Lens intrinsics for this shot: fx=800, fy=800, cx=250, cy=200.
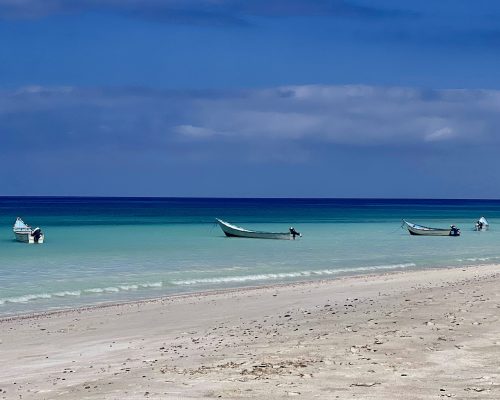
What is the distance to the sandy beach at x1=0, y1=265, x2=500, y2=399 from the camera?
9.59m

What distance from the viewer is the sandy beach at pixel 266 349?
378 inches

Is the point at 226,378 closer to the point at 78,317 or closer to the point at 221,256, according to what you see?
the point at 78,317

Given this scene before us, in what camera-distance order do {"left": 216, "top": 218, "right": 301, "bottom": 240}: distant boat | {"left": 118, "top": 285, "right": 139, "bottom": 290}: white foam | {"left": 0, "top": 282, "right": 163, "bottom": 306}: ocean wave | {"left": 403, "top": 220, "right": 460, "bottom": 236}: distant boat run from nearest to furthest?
{"left": 0, "top": 282, "right": 163, "bottom": 306}: ocean wave < {"left": 118, "top": 285, "right": 139, "bottom": 290}: white foam < {"left": 216, "top": 218, "right": 301, "bottom": 240}: distant boat < {"left": 403, "top": 220, "right": 460, "bottom": 236}: distant boat

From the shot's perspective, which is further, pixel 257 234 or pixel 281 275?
pixel 257 234

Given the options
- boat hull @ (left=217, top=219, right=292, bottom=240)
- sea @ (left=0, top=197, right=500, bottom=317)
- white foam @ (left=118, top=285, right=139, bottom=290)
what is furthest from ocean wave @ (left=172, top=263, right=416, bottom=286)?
boat hull @ (left=217, top=219, right=292, bottom=240)

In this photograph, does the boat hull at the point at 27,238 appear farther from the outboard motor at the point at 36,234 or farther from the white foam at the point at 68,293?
the white foam at the point at 68,293

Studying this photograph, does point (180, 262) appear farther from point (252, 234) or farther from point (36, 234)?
point (252, 234)

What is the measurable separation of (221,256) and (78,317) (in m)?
22.2

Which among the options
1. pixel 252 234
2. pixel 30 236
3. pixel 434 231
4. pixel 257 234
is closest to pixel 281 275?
pixel 30 236

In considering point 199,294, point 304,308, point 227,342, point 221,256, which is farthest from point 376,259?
point 227,342

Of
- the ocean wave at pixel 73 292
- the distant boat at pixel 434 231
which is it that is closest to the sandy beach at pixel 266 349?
the ocean wave at pixel 73 292

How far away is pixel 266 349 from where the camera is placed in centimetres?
1208

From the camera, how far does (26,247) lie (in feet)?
151

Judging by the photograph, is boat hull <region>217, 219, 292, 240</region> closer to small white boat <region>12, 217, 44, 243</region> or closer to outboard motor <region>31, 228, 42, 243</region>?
small white boat <region>12, 217, 44, 243</region>
